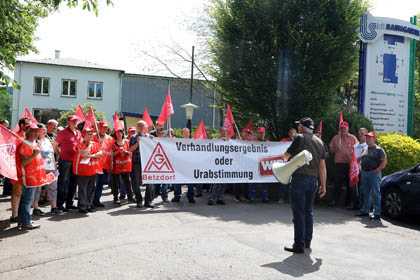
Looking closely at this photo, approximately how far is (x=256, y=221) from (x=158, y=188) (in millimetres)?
4124

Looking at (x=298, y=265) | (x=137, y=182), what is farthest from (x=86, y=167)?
(x=298, y=265)

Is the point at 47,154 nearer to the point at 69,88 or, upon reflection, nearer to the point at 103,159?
the point at 103,159

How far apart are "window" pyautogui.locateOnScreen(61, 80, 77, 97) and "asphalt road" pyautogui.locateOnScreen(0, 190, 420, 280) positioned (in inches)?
1474

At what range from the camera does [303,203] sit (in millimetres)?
6867

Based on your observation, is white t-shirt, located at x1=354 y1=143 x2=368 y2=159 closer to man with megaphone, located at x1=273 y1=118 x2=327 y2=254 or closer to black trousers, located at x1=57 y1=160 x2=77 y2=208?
man with megaphone, located at x1=273 y1=118 x2=327 y2=254

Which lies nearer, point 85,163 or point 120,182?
point 85,163

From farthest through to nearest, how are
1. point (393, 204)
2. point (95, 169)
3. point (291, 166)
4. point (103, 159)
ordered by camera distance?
point (393, 204) → point (103, 159) → point (95, 169) → point (291, 166)

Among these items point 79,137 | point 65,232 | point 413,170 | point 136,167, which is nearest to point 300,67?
point 413,170

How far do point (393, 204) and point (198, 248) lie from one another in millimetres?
5784

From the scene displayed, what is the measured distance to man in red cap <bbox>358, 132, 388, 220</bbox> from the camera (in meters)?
9.84

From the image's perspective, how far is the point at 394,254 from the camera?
22.9 ft

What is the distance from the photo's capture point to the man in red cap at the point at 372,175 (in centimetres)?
984

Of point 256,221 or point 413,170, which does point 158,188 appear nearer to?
point 256,221

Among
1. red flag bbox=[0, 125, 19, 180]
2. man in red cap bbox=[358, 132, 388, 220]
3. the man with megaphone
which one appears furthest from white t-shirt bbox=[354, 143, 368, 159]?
red flag bbox=[0, 125, 19, 180]
